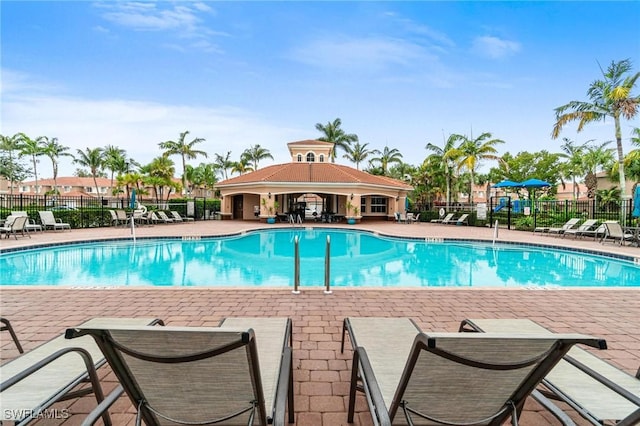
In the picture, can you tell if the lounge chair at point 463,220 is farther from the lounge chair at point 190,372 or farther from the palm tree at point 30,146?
the palm tree at point 30,146

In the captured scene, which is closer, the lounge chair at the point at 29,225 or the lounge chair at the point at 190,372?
the lounge chair at the point at 190,372

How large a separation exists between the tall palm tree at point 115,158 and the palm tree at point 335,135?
2655cm

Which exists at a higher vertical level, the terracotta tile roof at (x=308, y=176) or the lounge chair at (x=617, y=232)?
the terracotta tile roof at (x=308, y=176)

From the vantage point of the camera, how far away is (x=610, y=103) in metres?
15.7

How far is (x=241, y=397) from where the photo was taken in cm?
162

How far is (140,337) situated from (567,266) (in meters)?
11.8

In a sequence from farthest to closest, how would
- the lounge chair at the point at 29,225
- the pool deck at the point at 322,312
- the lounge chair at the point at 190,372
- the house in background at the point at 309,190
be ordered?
the house in background at the point at 309,190, the lounge chair at the point at 29,225, the pool deck at the point at 322,312, the lounge chair at the point at 190,372

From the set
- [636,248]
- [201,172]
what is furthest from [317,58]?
[201,172]

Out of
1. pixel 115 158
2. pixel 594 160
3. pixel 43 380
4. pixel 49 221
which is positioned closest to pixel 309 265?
pixel 43 380

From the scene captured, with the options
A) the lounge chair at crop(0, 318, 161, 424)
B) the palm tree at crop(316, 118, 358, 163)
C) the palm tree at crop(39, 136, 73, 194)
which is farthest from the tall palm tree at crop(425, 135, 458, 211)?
the palm tree at crop(39, 136, 73, 194)

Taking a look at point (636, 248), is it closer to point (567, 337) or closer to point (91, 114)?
point (567, 337)

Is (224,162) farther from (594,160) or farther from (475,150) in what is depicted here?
(594,160)

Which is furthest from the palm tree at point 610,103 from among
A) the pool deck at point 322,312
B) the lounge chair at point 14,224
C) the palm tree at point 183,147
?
the palm tree at point 183,147

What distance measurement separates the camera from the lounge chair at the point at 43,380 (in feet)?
5.93
